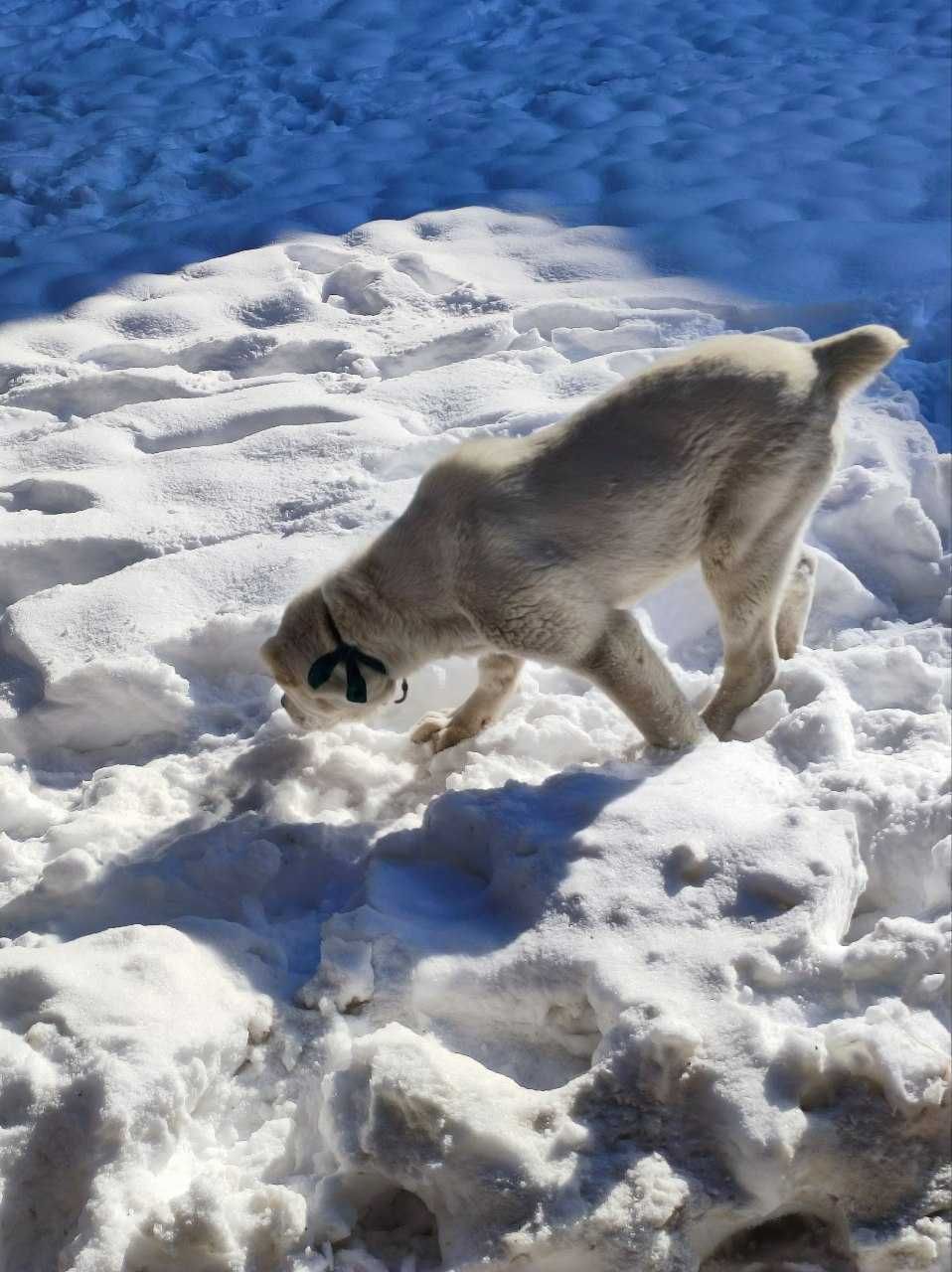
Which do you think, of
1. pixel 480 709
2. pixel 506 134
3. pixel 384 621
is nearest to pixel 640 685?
pixel 480 709

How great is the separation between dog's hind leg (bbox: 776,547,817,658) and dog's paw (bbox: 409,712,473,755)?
967 mm

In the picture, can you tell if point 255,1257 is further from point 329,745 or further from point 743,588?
point 743,588

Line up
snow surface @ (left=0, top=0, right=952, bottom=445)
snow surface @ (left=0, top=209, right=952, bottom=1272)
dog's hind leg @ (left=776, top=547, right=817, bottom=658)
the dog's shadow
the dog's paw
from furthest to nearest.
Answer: snow surface @ (left=0, top=0, right=952, bottom=445), dog's hind leg @ (left=776, top=547, right=817, bottom=658), the dog's paw, the dog's shadow, snow surface @ (left=0, top=209, right=952, bottom=1272)

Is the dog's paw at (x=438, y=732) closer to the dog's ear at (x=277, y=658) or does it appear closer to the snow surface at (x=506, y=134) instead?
the dog's ear at (x=277, y=658)

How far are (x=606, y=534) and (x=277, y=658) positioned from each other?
35.7 inches

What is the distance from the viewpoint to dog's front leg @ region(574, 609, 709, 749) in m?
3.29

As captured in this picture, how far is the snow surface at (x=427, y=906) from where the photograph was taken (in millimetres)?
2176

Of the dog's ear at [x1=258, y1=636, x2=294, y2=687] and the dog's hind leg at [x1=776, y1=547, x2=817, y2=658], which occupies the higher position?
the dog's ear at [x1=258, y1=636, x2=294, y2=687]

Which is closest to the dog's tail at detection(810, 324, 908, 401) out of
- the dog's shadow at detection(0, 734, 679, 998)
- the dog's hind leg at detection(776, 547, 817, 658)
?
the dog's hind leg at detection(776, 547, 817, 658)

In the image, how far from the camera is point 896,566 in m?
4.16

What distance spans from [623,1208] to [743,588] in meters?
1.74

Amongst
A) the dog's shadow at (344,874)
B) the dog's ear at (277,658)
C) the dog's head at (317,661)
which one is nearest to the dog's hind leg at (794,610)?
the dog's shadow at (344,874)

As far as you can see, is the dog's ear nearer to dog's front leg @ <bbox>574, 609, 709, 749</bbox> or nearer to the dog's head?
the dog's head

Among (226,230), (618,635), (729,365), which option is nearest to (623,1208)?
(618,635)
